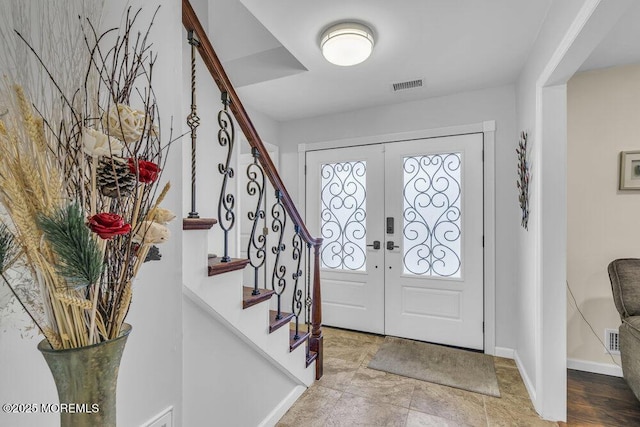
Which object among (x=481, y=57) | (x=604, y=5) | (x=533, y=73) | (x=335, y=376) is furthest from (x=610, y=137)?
(x=335, y=376)

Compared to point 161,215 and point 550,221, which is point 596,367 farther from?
point 161,215

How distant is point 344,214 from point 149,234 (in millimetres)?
2843

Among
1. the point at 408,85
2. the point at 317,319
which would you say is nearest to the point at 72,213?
the point at 317,319

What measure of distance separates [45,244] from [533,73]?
273cm

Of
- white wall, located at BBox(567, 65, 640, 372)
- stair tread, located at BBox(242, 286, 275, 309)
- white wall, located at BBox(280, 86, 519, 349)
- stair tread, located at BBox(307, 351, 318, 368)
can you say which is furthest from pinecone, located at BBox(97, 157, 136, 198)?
white wall, located at BBox(567, 65, 640, 372)

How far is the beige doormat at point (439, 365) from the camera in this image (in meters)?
2.32

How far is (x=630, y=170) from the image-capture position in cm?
235

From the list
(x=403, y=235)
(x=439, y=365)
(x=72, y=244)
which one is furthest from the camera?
(x=403, y=235)

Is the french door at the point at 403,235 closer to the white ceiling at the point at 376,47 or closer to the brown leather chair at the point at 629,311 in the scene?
the white ceiling at the point at 376,47

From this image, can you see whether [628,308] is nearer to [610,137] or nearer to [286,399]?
[610,137]

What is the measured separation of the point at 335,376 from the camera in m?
2.41

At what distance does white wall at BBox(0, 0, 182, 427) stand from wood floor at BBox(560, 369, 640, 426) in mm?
2300

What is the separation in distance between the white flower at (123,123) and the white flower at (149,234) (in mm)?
193

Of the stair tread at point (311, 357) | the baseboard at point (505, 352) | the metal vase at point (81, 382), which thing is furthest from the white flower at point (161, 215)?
the baseboard at point (505, 352)
